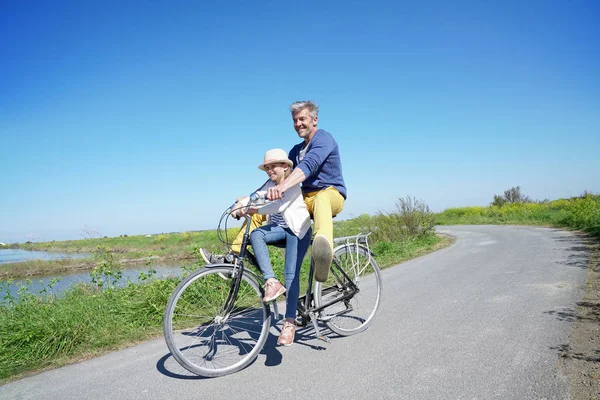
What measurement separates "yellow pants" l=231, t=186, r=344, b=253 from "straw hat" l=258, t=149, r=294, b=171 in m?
0.43

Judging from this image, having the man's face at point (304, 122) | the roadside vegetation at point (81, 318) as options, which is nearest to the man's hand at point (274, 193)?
the man's face at point (304, 122)

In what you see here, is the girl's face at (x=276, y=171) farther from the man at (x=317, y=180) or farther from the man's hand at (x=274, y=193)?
the man's hand at (x=274, y=193)

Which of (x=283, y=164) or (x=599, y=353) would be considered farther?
(x=283, y=164)

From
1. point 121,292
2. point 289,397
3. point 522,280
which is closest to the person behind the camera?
point 289,397

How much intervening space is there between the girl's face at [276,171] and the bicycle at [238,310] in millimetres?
386

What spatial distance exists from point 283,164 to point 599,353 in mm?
3050

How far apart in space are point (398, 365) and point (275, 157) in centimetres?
204

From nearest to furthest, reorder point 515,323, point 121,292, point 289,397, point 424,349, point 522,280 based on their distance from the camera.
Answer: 1. point 289,397
2. point 424,349
3. point 515,323
4. point 121,292
5. point 522,280

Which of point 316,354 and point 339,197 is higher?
point 339,197

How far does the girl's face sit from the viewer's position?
3.51 m

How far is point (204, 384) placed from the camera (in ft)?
9.68

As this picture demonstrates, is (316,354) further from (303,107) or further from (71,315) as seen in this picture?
(71,315)

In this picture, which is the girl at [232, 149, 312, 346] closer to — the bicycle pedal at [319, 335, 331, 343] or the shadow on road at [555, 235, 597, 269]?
the bicycle pedal at [319, 335, 331, 343]

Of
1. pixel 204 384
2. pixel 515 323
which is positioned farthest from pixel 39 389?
pixel 515 323
